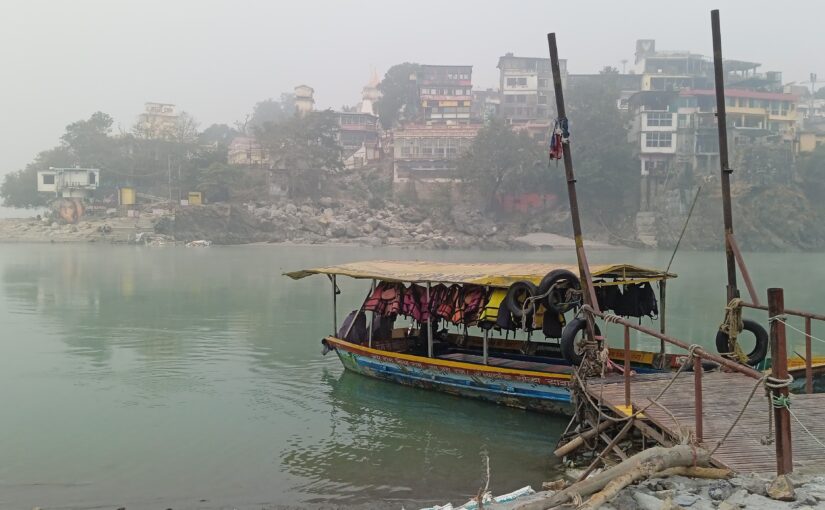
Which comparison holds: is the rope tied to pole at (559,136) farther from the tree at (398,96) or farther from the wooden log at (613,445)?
the tree at (398,96)

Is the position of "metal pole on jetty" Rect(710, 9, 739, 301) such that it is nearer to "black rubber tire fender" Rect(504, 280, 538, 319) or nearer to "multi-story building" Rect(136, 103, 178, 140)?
"black rubber tire fender" Rect(504, 280, 538, 319)

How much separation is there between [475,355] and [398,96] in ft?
236

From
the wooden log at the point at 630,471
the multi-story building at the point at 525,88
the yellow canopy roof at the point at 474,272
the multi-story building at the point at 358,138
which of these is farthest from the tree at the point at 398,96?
the wooden log at the point at 630,471

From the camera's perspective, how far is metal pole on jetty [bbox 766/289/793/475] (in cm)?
447

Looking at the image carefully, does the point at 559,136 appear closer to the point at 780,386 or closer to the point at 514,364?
the point at 514,364

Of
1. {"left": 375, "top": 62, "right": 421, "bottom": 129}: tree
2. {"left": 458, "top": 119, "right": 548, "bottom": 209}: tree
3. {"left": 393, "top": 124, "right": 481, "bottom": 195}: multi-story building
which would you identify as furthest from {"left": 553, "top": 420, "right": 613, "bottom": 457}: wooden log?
{"left": 375, "top": 62, "right": 421, "bottom": 129}: tree

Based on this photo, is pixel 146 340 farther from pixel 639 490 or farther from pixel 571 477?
pixel 639 490

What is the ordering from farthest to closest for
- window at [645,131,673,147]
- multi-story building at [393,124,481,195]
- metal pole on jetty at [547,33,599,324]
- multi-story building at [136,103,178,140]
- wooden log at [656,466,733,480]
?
multi-story building at [136,103,178,140] → multi-story building at [393,124,481,195] → window at [645,131,673,147] → metal pole on jetty at [547,33,599,324] → wooden log at [656,466,733,480]

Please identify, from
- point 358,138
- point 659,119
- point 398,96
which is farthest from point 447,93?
point 659,119

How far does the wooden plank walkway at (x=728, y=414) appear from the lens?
17.1ft

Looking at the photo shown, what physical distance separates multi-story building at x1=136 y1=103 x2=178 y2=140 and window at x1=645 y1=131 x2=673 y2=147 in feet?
147

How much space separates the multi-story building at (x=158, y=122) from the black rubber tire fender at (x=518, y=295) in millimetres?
66664

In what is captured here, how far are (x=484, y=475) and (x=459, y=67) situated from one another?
71.1m

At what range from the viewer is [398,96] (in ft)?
267
